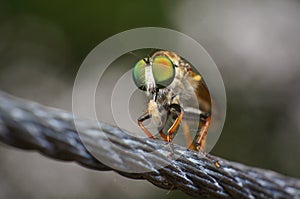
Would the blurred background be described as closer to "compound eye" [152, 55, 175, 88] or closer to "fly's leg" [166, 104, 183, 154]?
"fly's leg" [166, 104, 183, 154]

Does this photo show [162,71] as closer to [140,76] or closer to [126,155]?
[140,76]

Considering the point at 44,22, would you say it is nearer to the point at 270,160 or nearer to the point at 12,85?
the point at 12,85

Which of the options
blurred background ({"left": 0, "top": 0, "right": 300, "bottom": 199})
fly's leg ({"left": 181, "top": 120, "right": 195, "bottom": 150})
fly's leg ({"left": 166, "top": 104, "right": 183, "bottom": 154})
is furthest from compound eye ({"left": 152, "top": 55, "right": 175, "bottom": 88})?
blurred background ({"left": 0, "top": 0, "right": 300, "bottom": 199})

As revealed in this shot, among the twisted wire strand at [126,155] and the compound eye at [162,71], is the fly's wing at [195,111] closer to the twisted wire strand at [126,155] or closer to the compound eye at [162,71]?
the compound eye at [162,71]

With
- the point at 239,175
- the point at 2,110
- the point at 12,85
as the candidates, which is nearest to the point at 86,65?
the point at 12,85

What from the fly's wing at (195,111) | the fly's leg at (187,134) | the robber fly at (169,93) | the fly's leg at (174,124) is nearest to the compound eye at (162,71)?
the robber fly at (169,93)

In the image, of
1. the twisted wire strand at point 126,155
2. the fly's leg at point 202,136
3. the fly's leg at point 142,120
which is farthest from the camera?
the fly's leg at point 202,136
